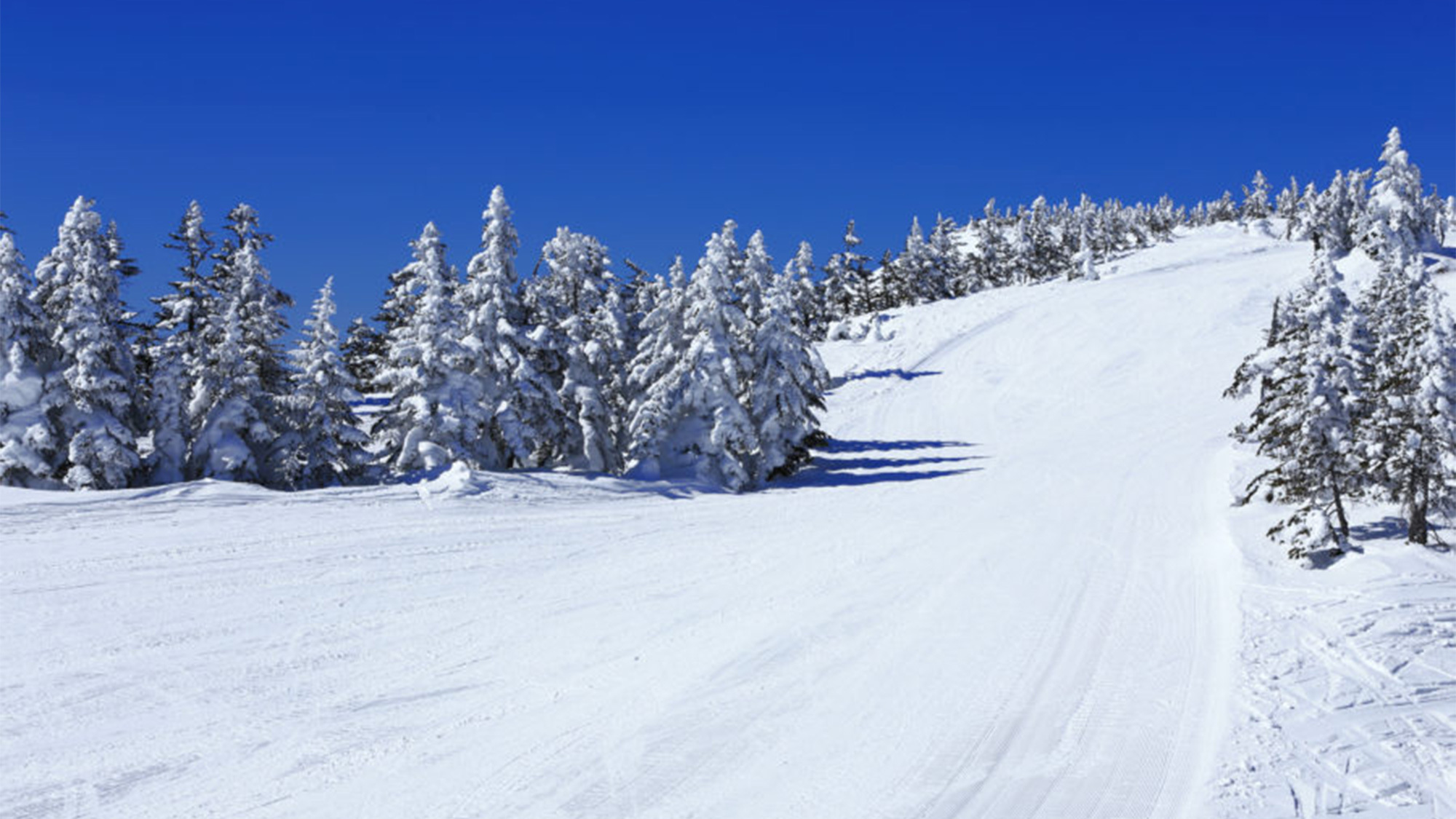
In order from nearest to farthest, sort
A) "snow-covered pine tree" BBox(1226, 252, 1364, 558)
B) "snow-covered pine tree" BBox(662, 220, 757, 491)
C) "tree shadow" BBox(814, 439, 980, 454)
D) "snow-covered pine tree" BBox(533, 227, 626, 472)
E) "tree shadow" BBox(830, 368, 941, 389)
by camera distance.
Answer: "snow-covered pine tree" BBox(1226, 252, 1364, 558), "snow-covered pine tree" BBox(662, 220, 757, 491), "snow-covered pine tree" BBox(533, 227, 626, 472), "tree shadow" BBox(814, 439, 980, 454), "tree shadow" BBox(830, 368, 941, 389)

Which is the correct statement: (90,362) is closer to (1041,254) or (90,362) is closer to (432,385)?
(432,385)

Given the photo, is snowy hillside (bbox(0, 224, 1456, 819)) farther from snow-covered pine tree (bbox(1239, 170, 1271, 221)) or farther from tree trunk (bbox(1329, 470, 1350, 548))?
snow-covered pine tree (bbox(1239, 170, 1271, 221))

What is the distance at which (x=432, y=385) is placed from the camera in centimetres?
2989

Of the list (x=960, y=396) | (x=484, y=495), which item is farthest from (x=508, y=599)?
(x=960, y=396)

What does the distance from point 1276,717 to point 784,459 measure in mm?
26557

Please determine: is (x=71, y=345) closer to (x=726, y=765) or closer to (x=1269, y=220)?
(x=726, y=765)

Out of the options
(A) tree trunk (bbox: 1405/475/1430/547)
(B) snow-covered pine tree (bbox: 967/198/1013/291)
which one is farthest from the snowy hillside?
(B) snow-covered pine tree (bbox: 967/198/1013/291)

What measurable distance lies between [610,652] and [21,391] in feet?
72.5

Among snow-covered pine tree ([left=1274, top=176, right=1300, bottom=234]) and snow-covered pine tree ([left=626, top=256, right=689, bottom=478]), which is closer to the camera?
snow-covered pine tree ([left=626, top=256, right=689, bottom=478])

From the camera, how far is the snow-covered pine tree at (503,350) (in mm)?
31031

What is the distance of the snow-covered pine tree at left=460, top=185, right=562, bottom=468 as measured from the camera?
102 feet

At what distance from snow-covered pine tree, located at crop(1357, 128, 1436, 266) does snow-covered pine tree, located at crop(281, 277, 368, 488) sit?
3084 inches

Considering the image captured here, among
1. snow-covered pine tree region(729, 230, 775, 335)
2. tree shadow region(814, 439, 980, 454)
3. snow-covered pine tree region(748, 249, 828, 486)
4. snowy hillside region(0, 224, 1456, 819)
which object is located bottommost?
snowy hillside region(0, 224, 1456, 819)

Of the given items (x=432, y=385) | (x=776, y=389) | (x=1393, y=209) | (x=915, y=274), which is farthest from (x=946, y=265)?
(x=432, y=385)
